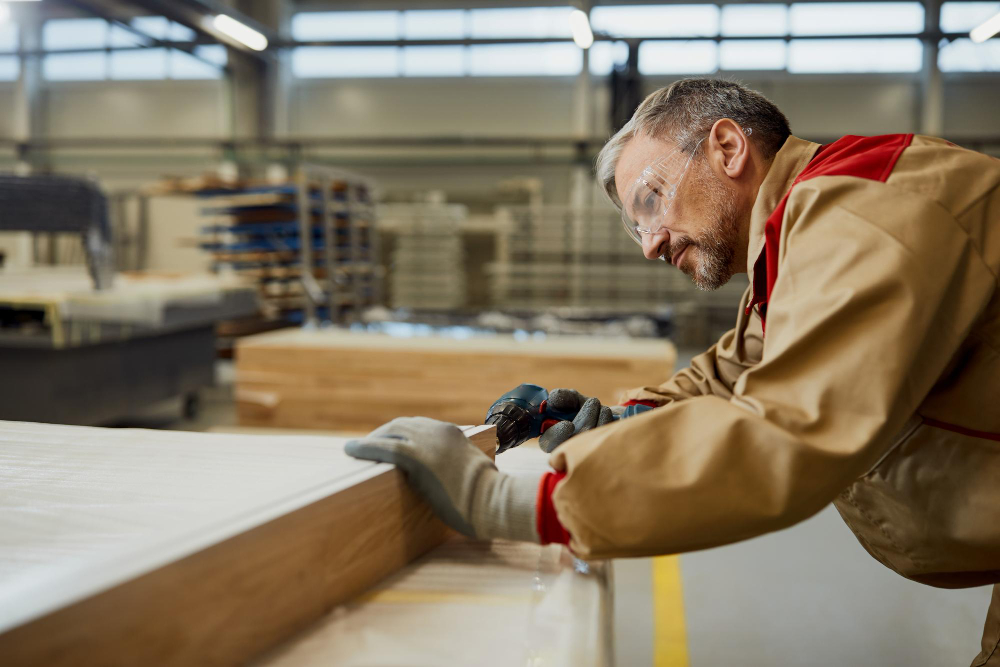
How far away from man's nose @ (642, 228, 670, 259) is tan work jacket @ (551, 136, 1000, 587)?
543 mm

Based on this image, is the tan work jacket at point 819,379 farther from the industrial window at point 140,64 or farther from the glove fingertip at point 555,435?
the industrial window at point 140,64

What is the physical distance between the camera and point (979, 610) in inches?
114

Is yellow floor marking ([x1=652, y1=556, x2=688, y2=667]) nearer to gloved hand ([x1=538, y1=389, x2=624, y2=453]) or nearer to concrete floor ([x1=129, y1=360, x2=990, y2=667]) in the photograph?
concrete floor ([x1=129, y1=360, x2=990, y2=667])

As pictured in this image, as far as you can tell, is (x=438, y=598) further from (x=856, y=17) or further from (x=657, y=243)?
(x=856, y=17)

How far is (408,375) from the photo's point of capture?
16.1 ft

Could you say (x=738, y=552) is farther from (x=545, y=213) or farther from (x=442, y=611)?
(x=545, y=213)

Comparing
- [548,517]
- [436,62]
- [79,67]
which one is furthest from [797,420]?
[79,67]

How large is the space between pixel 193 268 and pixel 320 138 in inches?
137

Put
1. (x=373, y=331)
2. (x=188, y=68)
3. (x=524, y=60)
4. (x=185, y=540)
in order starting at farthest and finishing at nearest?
(x=188, y=68) < (x=524, y=60) < (x=373, y=331) < (x=185, y=540)

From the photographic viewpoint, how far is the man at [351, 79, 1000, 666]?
37.9 inches

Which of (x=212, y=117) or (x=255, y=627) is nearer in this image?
(x=255, y=627)

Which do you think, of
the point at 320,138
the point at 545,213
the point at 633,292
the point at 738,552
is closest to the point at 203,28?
the point at 320,138

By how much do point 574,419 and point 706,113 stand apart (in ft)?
2.42

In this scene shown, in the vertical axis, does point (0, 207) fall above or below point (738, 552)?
above
